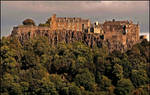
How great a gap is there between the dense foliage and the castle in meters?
1.28

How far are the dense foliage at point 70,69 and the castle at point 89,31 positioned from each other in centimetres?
128

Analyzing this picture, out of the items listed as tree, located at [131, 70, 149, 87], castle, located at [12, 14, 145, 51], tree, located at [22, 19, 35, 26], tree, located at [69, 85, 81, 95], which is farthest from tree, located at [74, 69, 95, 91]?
tree, located at [22, 19, 35, 26]

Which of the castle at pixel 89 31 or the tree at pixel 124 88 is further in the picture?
the castle at pixel 89 31

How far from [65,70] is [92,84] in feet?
19.9

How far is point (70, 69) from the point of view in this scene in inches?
3580

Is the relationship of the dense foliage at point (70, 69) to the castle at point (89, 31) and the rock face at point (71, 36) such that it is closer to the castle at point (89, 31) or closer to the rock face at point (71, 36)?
the rock face at point (71, 36)

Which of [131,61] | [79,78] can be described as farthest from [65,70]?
[131,61]

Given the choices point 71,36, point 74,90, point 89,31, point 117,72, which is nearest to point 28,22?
point 71,36

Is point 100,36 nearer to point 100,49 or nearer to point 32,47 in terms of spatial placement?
point 100,49

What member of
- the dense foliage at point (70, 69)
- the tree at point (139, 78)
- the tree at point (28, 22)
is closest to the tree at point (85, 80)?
the dense foliage at point (70, 69)

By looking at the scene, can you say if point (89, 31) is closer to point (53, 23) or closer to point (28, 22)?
point (53, 23)

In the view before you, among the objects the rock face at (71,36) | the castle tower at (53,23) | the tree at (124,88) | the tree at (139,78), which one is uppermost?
the castle tower at (53,23)

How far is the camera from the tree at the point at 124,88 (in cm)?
8631

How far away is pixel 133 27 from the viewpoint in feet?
319
